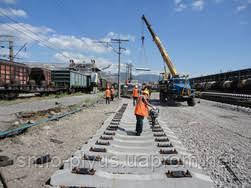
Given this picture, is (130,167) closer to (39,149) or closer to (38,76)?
(39,149)

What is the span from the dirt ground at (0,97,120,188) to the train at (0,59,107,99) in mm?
12812

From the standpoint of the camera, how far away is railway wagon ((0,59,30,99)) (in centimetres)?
2002

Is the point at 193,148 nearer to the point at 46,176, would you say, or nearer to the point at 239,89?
the point at 46,176

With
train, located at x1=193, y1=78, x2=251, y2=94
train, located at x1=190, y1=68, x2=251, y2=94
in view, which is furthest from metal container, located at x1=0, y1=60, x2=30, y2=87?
train, located at x1=193, y1=78, x2=251, y2=94

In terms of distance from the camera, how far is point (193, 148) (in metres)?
6.59

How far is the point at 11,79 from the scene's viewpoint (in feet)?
69.6

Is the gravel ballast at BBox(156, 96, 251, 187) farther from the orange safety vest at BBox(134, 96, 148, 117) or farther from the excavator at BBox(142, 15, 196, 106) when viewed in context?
the excavator at BBox(142, 15, 196, 106)

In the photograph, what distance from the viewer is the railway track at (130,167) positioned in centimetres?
380

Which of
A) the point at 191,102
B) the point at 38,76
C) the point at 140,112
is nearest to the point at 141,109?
the point at 140,112

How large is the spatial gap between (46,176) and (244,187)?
134 inches

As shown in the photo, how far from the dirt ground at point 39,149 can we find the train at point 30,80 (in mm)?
12812

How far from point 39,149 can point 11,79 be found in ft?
56.2

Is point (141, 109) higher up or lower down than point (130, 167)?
higher up

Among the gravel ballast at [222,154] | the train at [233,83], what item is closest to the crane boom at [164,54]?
the train at [233,83]
